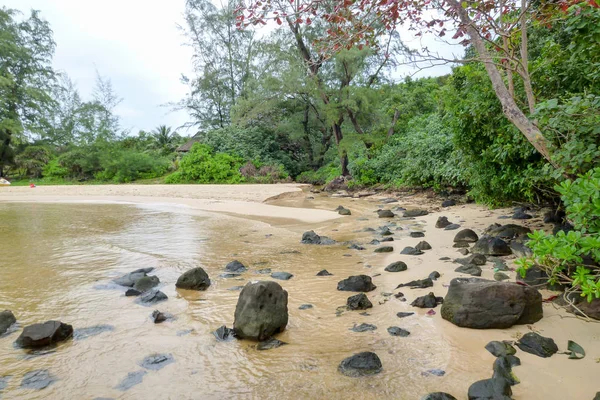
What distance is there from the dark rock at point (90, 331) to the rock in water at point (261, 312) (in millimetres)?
1397

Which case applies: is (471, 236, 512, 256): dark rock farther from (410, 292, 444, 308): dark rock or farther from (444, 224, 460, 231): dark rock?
(444, 224, 460, 231): dark rock

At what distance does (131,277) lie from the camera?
18.1 ft

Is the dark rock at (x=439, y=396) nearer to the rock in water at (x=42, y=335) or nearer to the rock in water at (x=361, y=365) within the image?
the rock in water at (x=361, y=365)

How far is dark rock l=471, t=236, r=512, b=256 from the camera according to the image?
18.0ft

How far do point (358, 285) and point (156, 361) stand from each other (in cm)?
252

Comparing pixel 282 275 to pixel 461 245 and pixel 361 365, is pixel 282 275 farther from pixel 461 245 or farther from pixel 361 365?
pixel 461 245

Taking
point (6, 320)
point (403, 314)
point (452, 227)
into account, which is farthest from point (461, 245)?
point (6, 320)

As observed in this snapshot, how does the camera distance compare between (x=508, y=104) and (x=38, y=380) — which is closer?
(x=38, y=380)

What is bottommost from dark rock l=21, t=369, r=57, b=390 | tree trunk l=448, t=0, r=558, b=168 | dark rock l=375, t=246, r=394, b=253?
dark rock l=21, t=369, r=57, b=390

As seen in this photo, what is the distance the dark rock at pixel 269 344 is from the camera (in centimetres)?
334

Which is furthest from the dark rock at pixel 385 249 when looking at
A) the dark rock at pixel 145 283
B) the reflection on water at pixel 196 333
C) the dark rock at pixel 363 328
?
the dark rock at pixel 145 283

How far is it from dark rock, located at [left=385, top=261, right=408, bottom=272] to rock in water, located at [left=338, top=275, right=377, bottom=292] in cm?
76

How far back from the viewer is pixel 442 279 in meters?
4.73

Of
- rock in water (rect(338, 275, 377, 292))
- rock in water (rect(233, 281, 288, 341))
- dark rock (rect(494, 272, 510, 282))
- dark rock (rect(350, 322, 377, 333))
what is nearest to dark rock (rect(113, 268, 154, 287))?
rock in water (rect(233, 281, 288, 341))
